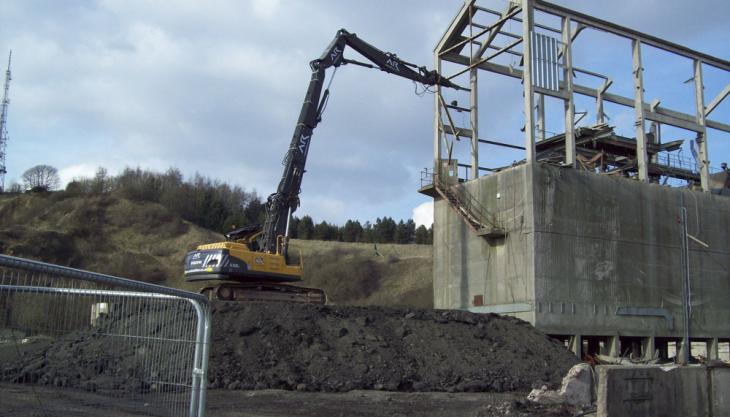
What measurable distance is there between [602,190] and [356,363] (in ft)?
48.3

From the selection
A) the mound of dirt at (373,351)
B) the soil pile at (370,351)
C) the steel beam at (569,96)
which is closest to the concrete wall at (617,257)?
the steel beam at (569,96)

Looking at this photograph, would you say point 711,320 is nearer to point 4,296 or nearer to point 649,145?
point 649,145

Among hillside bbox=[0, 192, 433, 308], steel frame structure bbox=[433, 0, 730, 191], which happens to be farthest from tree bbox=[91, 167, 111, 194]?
steel frame structure bbox=[433, 0, 730, 191]

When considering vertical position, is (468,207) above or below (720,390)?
above

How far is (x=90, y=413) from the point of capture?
574 cm

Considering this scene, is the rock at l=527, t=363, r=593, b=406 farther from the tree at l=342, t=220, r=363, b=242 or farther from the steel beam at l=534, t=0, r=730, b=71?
the tree at l=342, t=220, r=363, b=242

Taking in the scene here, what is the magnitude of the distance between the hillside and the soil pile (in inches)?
1602

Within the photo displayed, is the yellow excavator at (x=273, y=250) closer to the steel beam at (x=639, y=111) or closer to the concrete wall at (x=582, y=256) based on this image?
the concrete wall at (x=582, y=256)

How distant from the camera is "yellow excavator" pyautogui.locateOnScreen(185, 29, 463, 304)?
2192 cm

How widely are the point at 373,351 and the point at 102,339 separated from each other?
14.5m

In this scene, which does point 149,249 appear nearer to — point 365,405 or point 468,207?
point 468,207

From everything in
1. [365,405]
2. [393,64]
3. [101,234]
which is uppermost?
[393,64]

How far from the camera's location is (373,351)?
19.6 m

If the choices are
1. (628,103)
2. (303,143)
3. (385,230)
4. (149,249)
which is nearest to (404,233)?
(385,230)
